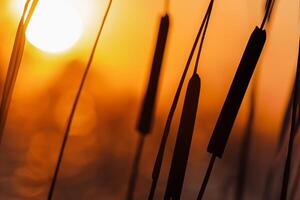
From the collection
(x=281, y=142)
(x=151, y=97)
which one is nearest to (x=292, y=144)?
(x=281, y=142)

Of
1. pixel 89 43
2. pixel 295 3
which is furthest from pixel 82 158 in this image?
pixel 295 3

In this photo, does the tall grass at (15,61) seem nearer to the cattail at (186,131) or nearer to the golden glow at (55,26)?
the golden glow at (55,26)

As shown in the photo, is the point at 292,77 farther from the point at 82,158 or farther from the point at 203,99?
the point at 82,158

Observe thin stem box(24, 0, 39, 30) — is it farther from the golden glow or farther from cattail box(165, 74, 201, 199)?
cattail box(165, 74, 201, 199)

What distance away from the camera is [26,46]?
624mm

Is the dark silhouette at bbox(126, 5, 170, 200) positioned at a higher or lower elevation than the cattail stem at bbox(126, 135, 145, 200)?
higher

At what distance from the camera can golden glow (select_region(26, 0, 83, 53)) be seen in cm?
63

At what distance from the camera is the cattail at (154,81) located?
0.63 m

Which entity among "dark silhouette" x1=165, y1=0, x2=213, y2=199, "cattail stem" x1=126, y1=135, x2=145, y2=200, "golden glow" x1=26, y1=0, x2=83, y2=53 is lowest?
"cattail stem" x1=126, y1=135, x2=145, y2=200

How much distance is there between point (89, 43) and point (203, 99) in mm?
195

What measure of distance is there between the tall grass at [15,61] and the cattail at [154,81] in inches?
7.3

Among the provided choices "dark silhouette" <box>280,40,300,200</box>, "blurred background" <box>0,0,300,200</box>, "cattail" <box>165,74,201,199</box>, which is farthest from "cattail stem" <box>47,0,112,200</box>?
"dark silhouette" <box>280,40,300,200</box>

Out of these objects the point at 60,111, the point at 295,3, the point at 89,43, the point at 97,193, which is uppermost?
the point at 295,3

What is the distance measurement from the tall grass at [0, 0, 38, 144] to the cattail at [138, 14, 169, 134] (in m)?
0.19
